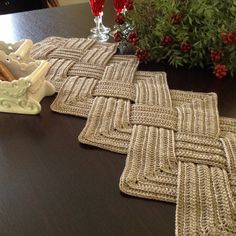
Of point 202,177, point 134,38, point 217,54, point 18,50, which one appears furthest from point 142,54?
point 202,177

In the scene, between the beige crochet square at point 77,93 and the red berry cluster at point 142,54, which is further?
the red berry cluster at point 142,54

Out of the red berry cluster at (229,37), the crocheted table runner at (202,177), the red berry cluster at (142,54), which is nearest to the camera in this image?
the crocheted table runner at (202,177)

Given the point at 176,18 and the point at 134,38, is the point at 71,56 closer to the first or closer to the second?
the point at 134,38

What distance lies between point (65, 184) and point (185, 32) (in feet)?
1.59

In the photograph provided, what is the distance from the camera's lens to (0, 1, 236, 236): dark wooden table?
1.62ft

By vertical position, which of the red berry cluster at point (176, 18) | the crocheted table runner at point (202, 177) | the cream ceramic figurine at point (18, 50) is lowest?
the crocheted table runner at point (202, 177)

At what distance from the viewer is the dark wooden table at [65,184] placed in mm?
493

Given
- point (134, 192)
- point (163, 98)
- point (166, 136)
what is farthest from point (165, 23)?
point (134, 192)

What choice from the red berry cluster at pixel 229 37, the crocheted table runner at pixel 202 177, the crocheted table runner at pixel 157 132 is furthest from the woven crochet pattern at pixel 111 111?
the red berry cluster at pixel 229 37

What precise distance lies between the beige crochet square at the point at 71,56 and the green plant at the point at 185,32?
10cm

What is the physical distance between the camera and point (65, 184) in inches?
22.1

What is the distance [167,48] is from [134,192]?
1.52 ft

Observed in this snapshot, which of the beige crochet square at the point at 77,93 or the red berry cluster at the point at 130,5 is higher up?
the red berry cluster at the point at 130,5

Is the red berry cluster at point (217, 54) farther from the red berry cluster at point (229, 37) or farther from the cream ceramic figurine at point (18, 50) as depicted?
the cream ceramic figurine at point (18, 50)
